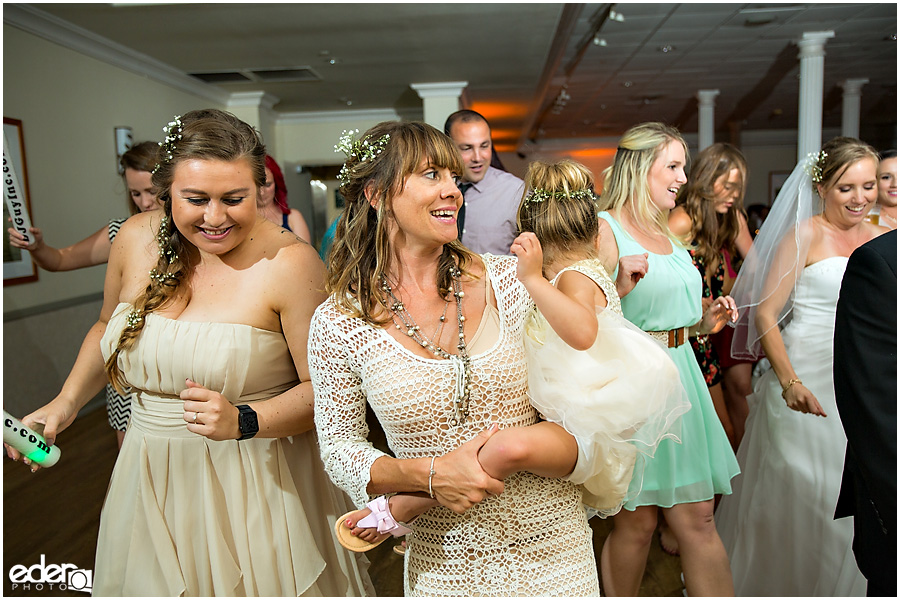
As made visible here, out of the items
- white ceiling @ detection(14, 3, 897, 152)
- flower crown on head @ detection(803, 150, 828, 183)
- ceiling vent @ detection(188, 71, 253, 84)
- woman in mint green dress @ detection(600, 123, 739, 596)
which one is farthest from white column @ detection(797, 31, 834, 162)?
ceiling vent @ detection(188, 71, 253, 84)

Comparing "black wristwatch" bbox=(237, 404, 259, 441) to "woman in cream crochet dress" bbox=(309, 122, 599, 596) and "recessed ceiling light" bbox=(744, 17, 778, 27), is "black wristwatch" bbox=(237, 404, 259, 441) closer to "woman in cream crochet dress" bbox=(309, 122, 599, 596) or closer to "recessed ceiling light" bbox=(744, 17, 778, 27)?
"woman in cream crochet dress" bbox=(309, 122, 599, 596)

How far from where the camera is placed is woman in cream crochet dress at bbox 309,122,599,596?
4.56ft

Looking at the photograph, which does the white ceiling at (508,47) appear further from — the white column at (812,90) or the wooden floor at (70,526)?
the wooden floor at (70,526)

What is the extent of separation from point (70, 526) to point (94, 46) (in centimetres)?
470

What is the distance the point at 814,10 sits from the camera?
21.7 feet

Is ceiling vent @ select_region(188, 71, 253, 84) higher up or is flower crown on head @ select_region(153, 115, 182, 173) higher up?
ceiling vent @ select_region(188, 71, 253, 84)

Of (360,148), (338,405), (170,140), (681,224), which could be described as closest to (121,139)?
(681,224)

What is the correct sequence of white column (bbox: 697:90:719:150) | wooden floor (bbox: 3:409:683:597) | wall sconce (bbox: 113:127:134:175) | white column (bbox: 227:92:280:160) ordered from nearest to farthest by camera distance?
wooden floor (bbox: 3:409:683:597) < wall sconce (bbox: 113:127:134:175) < white column (bbox: 227:92:280:160) < white column (bbox: 697:90:719:150)

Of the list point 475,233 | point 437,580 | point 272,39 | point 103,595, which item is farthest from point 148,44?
point 437,580

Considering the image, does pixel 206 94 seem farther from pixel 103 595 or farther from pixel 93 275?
pixel 103 595

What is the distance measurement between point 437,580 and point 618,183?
5.29 ft

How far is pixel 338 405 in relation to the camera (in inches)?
57.6

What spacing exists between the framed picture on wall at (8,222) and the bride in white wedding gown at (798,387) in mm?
5248

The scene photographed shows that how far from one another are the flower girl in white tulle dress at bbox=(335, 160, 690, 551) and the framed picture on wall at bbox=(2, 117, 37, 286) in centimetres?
506
